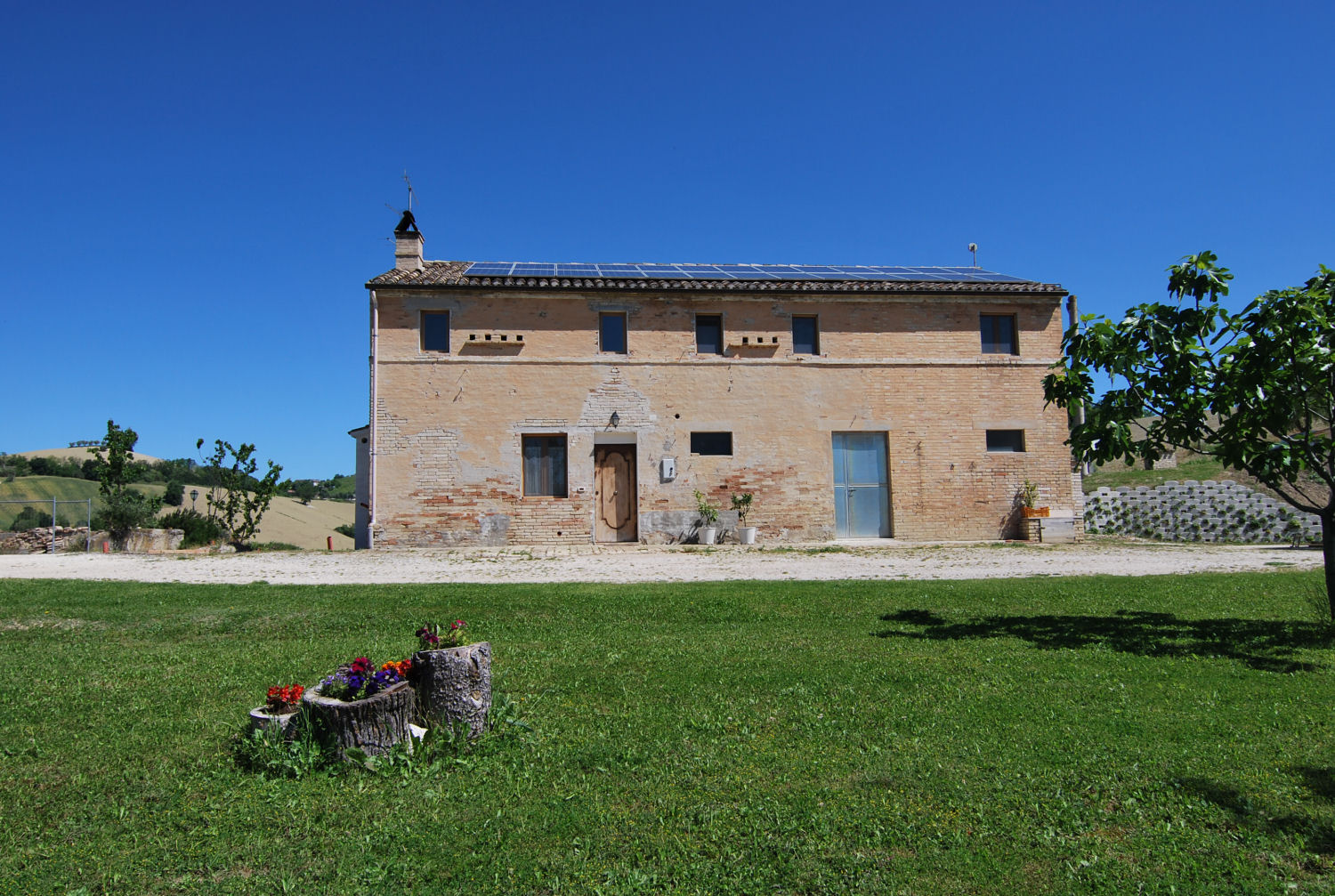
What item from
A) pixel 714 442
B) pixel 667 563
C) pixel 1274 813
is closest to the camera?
pixel 1274 813

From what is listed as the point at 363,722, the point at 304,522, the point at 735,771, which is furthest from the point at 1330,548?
the point at 304,522

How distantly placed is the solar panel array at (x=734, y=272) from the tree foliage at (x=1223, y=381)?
12.3m

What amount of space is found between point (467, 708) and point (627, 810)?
1.27 meters

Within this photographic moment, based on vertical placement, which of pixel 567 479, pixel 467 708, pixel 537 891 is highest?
pixel 567 479

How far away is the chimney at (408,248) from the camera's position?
19.1 m

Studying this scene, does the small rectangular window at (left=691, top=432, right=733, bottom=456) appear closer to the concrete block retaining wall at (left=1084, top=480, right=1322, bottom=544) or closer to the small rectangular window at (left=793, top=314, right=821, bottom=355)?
the small rectangular window at (left=793, top=314, right=821, bottom=355)

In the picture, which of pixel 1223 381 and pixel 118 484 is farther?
pixel 118 484

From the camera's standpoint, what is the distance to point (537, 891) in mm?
2875

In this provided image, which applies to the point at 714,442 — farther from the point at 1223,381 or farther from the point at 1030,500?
the point at 1223,381

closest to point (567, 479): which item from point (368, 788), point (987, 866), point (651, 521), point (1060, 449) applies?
point (651, 521)

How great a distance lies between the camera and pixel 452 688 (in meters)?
4.31

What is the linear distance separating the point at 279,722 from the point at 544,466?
1369cm

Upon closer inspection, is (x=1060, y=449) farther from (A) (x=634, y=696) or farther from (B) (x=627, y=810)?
(B) (x=627, y=810)

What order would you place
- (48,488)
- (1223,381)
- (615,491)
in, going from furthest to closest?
(48,488), (615,491), (1223,381)
